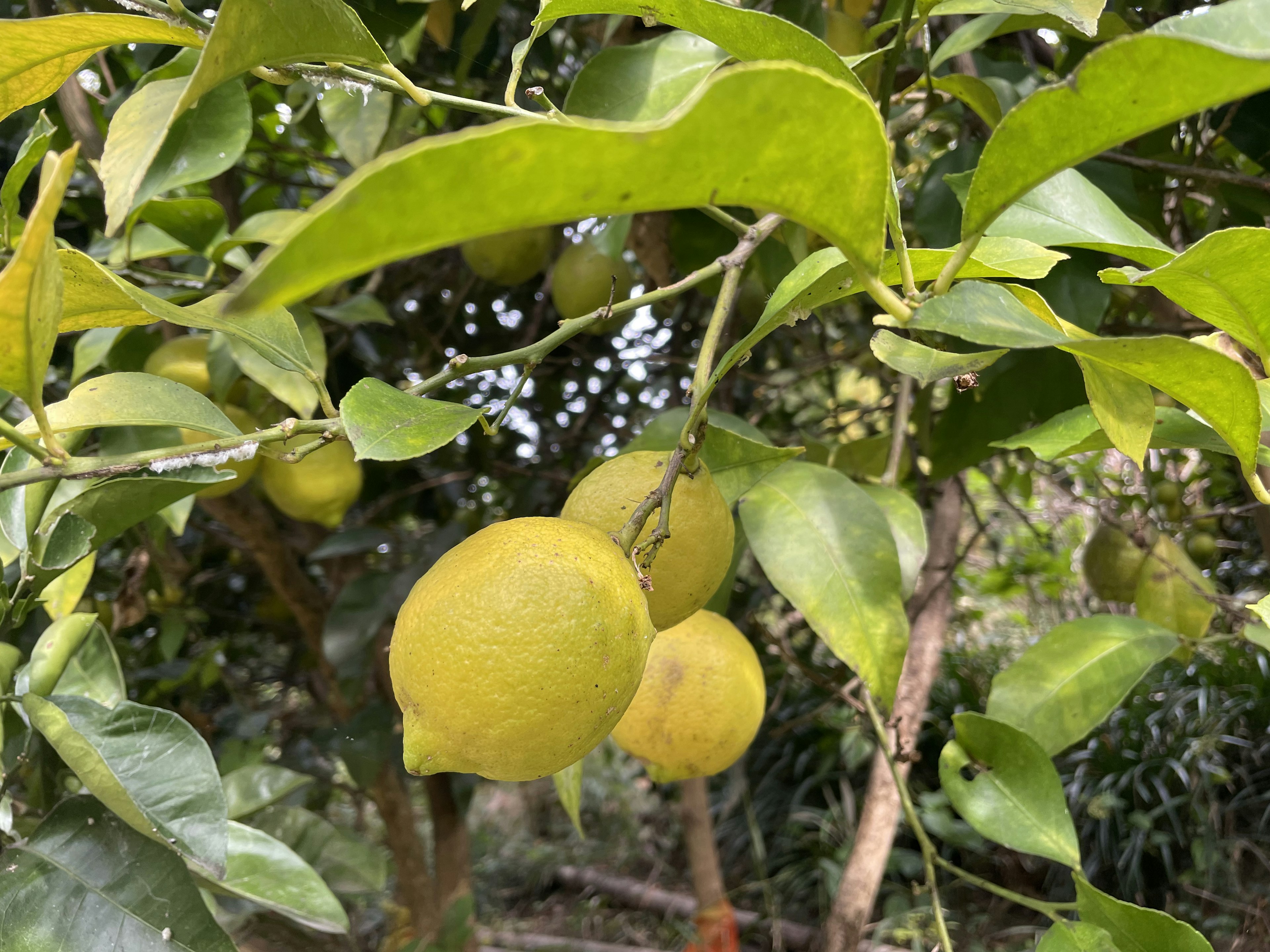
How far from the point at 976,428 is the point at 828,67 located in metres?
0.50

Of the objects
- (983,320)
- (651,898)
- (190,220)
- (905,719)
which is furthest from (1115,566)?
(651,898)

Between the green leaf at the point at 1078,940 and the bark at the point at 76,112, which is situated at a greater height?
the bark at the point at 76,112

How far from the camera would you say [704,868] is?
1243mm

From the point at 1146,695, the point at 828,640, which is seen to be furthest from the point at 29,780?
the point at 1146,695

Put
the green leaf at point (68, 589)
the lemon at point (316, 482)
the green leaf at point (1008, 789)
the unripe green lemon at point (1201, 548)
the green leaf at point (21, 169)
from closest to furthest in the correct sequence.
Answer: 1. the green leaf at point (21, 169)
2. the green leaf at point (1008, 789)
3. the green leaf at point (68, 589)
4. the lemon at point (316, 482)
5. the unripe green lemon at point (1201, 548)

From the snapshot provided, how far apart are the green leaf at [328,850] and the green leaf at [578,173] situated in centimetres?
84

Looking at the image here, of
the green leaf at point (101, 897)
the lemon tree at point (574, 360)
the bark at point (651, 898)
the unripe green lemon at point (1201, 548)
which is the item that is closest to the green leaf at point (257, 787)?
the lemon tree at point (574, 360)

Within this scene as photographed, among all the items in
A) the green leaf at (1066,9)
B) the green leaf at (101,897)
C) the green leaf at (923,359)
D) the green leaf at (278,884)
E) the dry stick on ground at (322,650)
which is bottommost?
the dry stick on ground at (322,650)

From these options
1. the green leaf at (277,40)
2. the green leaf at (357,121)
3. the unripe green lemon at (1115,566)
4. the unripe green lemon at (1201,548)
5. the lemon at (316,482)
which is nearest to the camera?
the green leaf at (277,40)

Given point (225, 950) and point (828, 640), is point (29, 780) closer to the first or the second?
point (225, 950)

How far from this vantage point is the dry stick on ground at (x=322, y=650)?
986 mm

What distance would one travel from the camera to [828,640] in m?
0.45

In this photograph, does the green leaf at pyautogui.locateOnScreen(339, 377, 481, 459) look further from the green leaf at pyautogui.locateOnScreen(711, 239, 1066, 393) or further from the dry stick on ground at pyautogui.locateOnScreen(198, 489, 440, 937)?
the dry stick on ground at pyautogui.locateOnScreen(198, 489, 440, 937)

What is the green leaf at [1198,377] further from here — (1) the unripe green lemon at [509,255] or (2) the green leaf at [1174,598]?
(1) the unripe green lemon at [509,255]
